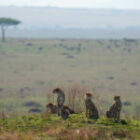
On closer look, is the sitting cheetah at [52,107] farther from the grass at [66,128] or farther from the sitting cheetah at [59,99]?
the sitting cheetah at [59,99]

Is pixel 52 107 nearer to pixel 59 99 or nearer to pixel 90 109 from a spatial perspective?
pixel 59 99

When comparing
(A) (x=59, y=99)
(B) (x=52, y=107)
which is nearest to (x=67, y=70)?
(B) (x=52, y=107)

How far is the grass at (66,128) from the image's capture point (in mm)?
8082

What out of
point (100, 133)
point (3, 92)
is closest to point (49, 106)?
point (100, 133)

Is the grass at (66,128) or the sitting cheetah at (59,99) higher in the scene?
the sitting cheetah at (59,99)

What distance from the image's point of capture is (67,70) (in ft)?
172

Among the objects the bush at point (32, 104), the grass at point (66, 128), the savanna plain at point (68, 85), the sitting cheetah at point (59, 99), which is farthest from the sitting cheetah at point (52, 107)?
the bush at point (32, 104)

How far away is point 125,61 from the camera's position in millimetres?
57469

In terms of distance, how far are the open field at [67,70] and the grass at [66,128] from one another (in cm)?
2002

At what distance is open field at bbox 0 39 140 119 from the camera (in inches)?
1473

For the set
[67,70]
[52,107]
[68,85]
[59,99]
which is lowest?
[52,107]

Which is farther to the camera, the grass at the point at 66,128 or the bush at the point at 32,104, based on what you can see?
the bush at the point at 32,104

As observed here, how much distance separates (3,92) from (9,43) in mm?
34477

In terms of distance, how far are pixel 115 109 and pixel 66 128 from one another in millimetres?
1445
